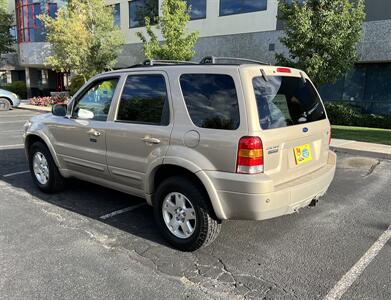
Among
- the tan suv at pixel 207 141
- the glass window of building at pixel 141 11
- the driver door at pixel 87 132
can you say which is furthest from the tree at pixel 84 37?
the tan suv at pixel 207 141

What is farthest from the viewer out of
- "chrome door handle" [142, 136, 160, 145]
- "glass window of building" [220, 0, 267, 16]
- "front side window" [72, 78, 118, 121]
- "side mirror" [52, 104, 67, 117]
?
"glass window of building" [220, 0, 267, 16]

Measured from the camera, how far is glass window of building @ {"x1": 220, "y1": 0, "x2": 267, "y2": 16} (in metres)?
16.5

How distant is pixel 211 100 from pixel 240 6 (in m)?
15.3

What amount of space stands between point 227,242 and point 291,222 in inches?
38.7

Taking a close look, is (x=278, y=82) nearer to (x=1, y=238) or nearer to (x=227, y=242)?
(x=227, y=242)

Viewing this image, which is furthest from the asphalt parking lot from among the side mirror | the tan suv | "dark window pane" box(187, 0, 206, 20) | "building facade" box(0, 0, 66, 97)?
"building facade" box(0, 0, 66, 97)

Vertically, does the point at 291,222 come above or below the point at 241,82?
below

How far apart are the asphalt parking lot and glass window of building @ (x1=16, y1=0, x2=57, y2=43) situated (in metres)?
25.6

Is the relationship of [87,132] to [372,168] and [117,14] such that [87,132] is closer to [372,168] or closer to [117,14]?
[372,168]

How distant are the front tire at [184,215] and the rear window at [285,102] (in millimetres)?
931

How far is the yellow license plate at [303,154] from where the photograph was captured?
3.56 metres

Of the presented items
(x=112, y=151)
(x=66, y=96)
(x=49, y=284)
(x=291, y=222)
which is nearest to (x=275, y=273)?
(x=291, y=222)

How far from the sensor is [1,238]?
3889 mm

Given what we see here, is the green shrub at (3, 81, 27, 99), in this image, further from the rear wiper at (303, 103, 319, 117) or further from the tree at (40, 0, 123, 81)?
the rear wiper at (303, 103, 319, 117)
